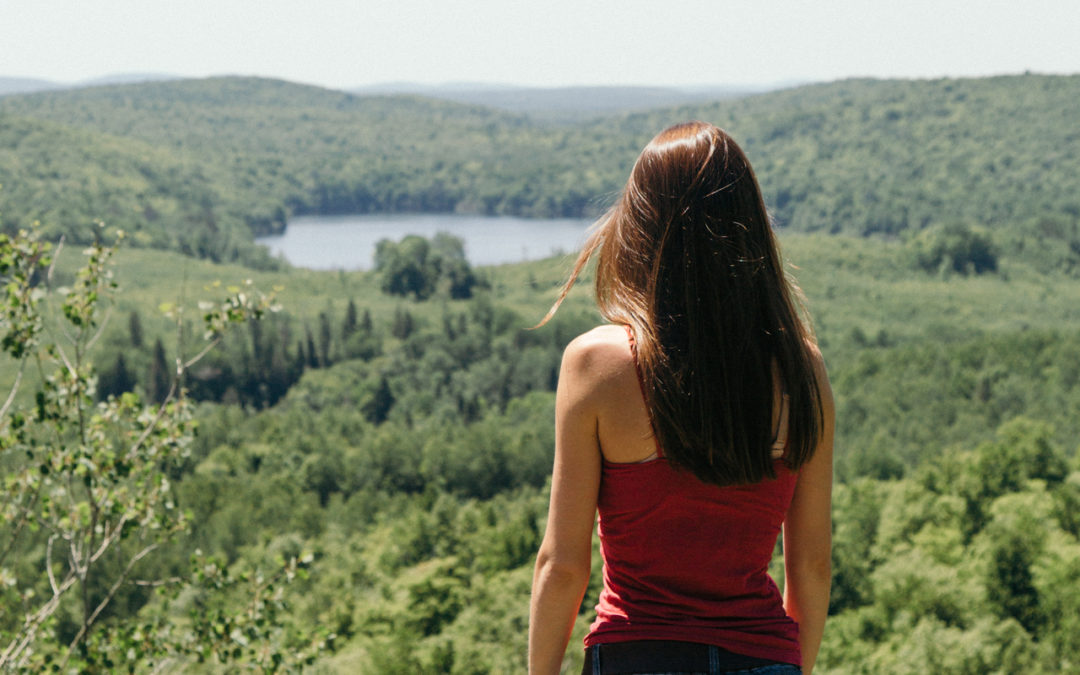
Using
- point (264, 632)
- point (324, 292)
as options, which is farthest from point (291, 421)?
point (264, 632)

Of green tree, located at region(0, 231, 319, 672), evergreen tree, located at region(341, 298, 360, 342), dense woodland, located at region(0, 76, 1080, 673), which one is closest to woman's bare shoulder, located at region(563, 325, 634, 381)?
dense woodland, located at region(0, 76, 1080, 673)

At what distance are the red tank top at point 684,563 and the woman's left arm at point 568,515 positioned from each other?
0.07 meters

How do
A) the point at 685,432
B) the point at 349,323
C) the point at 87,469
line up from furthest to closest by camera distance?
the point at 349,323
the point at 87,469
the point at 685,432

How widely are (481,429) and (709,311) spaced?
88.8m

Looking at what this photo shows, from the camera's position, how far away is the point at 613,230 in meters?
2.71

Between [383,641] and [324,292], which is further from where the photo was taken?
[324,292]

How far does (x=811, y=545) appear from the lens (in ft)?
9.30

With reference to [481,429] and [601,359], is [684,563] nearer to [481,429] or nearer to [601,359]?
[601,359]

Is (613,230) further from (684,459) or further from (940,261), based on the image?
(940,261)

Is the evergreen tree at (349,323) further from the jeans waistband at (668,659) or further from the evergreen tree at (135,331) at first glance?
the jeans waistband at (668,659)

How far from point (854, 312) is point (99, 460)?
138508 millimetres

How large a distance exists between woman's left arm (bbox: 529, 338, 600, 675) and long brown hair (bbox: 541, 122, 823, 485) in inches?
5.8

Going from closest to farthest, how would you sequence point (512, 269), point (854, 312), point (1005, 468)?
point (1005, 468), point (854, 312), point (512, 269)

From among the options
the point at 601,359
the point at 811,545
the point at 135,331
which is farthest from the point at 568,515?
the point at 135,331
